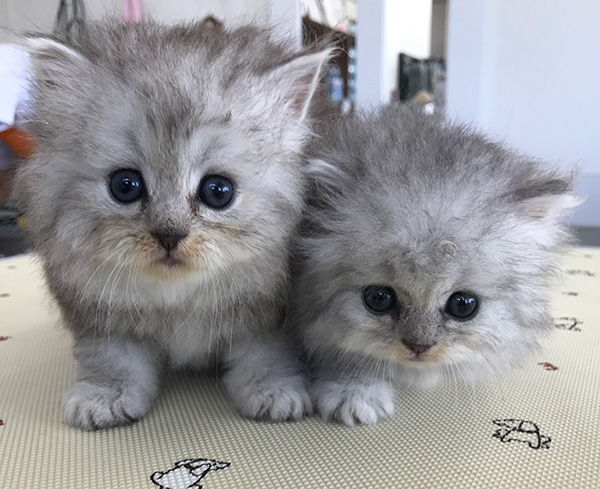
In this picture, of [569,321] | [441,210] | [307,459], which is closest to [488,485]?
[307,459]

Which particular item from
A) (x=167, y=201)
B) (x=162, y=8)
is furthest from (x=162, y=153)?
(x=162, y=8)

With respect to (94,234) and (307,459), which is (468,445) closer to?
(307,459)

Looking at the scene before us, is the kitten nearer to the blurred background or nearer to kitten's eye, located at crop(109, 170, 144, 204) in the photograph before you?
kitten's eye, located at crop(109, 170, 144, 204)

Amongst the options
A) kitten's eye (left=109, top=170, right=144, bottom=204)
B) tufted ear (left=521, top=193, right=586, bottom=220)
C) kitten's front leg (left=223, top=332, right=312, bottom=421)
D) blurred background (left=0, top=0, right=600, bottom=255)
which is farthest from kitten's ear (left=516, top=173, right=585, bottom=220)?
blurred background (left=0, top=0, right=600, bottom=255)

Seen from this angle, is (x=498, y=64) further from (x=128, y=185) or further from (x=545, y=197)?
(x=128, y=185)

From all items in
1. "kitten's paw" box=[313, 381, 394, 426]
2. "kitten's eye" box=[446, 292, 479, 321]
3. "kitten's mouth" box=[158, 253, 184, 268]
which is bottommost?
"kitten's paw" box=[313, 381, 394, 426]
